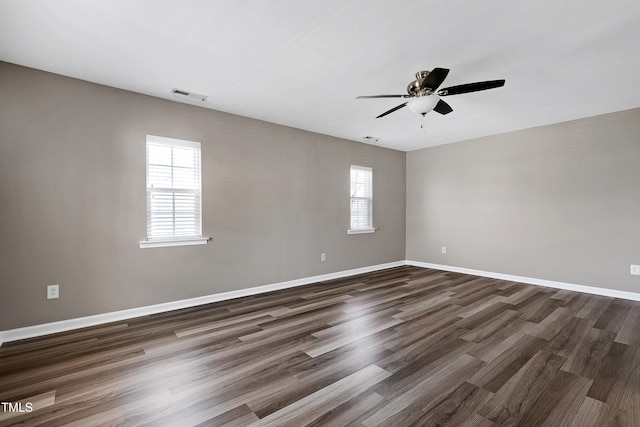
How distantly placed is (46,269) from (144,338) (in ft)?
3.96

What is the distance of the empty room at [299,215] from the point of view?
1899mm

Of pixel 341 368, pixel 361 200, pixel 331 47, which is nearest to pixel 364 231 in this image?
pixel 361 200

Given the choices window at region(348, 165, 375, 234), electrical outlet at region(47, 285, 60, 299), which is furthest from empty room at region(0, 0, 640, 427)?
Answer: window at region(348, 165, 375, 234)

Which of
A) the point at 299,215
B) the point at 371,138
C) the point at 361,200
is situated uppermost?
the point at 371,138

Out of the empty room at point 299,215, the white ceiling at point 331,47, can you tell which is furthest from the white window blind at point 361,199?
the white ceiling at point 331,47

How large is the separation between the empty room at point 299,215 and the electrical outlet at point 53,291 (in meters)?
0.01

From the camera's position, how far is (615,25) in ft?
6.87

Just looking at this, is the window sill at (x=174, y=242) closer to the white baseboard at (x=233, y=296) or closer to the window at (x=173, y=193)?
the window at (x=173, y=193)

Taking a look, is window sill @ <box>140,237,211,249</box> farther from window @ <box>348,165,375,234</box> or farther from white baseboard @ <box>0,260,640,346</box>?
window @ <box>348,165,375,234</box>

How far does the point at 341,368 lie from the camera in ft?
7.00

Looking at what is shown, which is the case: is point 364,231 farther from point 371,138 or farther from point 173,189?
point 173,189

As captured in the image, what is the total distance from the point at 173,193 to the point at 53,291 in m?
1.48

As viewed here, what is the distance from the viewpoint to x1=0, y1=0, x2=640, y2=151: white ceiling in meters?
1.95

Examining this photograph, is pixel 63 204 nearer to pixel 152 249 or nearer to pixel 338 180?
pixel 152 249
